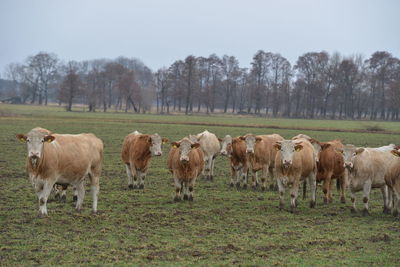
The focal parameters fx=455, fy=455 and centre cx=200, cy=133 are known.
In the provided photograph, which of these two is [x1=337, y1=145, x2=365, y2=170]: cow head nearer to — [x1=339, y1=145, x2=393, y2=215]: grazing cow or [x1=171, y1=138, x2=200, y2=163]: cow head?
[x1=339, y1=145, x2=393, y2=215]: grazing cow

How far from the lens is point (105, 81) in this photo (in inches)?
4441

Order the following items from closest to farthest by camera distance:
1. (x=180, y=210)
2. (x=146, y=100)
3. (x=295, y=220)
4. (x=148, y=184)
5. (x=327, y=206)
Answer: (x=295, y=220)
(x=180, y=210)
(x=327, y=206)
(x=148, y=184)
(x=146, y=100)

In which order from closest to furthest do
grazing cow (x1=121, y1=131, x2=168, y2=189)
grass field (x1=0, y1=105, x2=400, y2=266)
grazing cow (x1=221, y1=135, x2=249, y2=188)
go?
grass field (x1=0, y1=105, x2=400, y2=266)
grazing cow (x1=121, y1=131, x2=168, y2=189)
grazing cow (x1=221, y1=135, x2=249, y2=188)

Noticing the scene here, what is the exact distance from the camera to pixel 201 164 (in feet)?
48.5

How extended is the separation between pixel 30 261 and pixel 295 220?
6512mm

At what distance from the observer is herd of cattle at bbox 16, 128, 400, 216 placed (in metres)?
10.7

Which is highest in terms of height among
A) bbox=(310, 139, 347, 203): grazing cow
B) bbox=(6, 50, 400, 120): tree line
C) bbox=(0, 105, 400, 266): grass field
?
bbox=(6, 50, 400, 120): tree line

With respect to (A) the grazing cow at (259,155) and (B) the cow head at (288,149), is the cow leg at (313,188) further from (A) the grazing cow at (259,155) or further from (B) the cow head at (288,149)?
(A) the grazing cow at (259,155)

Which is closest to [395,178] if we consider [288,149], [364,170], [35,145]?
[364,170]

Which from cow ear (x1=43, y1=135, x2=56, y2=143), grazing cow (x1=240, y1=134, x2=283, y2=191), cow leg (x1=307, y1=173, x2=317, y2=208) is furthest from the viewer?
grazing cow (x1=240, y1=134, x2=283, y2=191)

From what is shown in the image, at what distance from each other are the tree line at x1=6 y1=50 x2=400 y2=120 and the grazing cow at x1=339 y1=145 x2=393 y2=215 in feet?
264

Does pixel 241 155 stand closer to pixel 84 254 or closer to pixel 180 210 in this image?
pixel 180 210

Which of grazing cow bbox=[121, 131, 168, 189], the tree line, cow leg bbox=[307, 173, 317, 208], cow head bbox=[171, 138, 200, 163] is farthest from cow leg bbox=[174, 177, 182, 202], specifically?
the tree line

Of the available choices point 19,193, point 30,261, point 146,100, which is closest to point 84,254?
point 30,261
